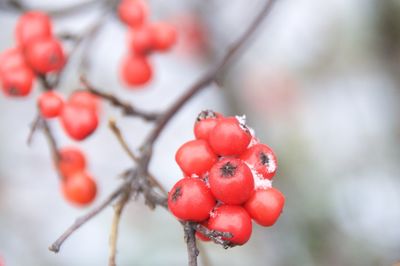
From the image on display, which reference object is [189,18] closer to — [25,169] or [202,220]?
[25,169]

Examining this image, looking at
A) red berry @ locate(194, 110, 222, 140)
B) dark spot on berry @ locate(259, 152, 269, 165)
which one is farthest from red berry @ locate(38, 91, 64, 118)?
dark spot on berry @ locate(259, 152, 269, 165)

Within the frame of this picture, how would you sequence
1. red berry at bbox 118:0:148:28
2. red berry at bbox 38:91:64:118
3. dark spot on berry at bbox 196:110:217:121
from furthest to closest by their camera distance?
red berry at bbox 118:0:148:28, red berry at bbox 38:91:64:118, dark spot on berry at bbox 196:110:217:121

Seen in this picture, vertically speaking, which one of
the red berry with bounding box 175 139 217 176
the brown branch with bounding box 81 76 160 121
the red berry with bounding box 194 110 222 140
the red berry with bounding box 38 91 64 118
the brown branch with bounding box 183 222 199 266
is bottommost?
the red berry with bounding box 38 91 64 118

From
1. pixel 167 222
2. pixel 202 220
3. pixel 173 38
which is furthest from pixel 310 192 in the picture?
pixel 202 220

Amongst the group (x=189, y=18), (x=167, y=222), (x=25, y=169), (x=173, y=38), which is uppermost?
(x=173, y=38)

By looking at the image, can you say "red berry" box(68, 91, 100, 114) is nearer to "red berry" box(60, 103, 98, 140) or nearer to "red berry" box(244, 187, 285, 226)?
"red berry" box(60, 103, 98, 140)
